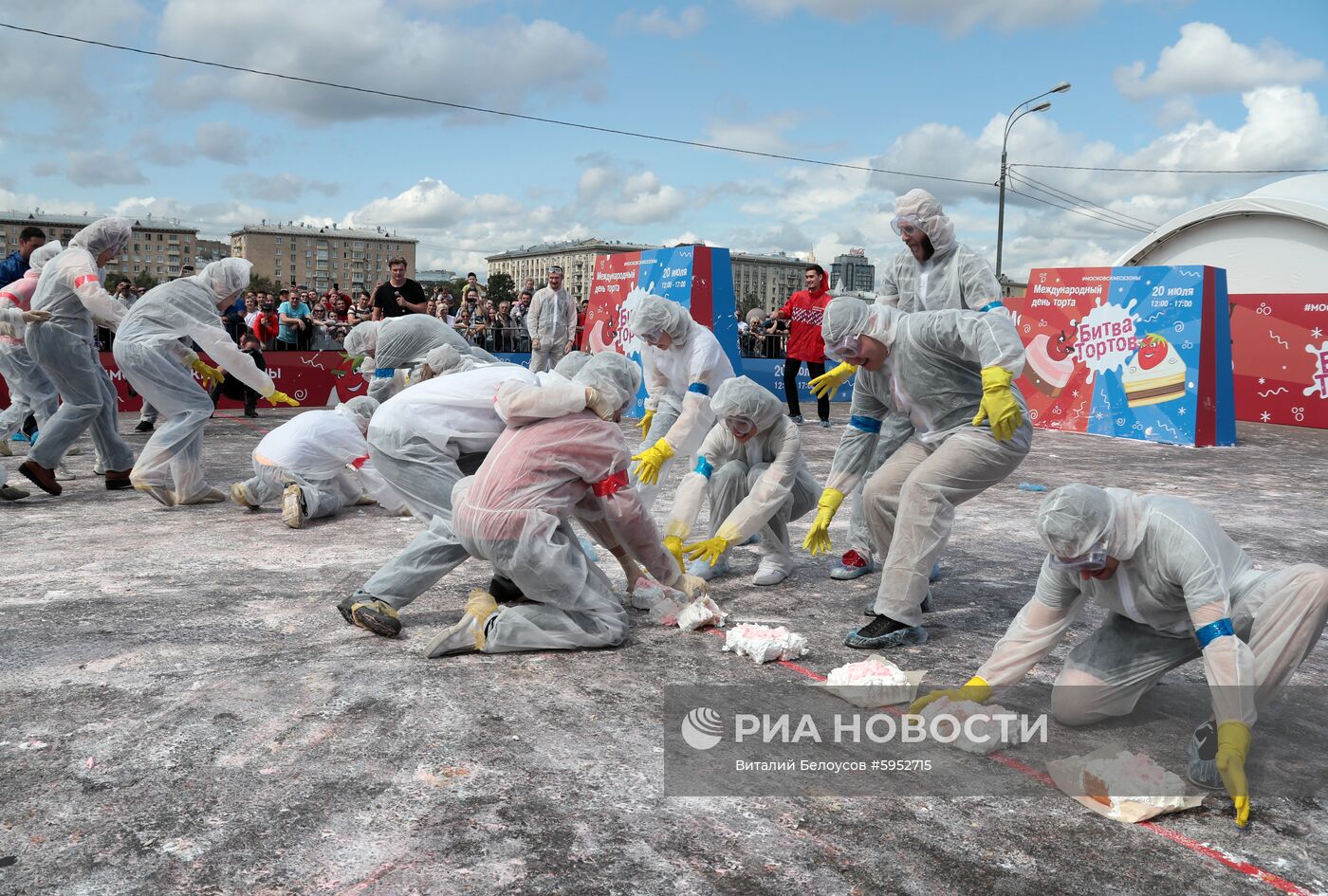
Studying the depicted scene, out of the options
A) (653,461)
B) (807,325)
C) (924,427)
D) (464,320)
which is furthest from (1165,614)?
(464,320)

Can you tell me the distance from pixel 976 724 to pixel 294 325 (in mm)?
12911

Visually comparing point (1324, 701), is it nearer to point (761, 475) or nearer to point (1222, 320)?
point (761, 475)

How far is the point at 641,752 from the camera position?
3.00 metres

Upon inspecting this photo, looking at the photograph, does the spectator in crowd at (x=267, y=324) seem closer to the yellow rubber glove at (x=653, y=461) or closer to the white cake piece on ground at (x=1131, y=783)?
the yellow rubber glove at (x=653, y=461)

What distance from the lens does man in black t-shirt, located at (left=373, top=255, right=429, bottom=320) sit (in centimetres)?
1187

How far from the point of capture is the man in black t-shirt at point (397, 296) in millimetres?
11867

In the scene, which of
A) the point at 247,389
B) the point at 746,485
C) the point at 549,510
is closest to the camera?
the point at 549,510

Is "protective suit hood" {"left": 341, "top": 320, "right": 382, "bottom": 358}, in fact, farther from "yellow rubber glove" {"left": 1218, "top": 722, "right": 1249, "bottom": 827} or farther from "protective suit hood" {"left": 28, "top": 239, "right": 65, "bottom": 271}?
"yellow rubber glove" {"left": 1218, "top": 722, "right": 1249, "bottom": 827}

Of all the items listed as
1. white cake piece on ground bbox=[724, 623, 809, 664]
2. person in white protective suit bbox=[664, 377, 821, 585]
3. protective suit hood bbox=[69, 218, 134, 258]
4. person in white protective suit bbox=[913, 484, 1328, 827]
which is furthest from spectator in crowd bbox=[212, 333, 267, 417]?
person in white protective suit bbox=[913, 484, 1328, 827]

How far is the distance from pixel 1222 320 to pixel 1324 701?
9463 mm

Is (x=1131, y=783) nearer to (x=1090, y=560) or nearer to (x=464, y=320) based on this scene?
(x=1090, y=560)

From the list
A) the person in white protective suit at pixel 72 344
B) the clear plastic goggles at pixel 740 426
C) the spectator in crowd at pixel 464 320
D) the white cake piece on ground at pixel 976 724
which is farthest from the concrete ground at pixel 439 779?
the spectator in crowd at pixel 464 320

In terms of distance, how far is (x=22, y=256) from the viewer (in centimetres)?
907

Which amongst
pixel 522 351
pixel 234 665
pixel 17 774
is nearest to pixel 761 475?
pixel 234 665
